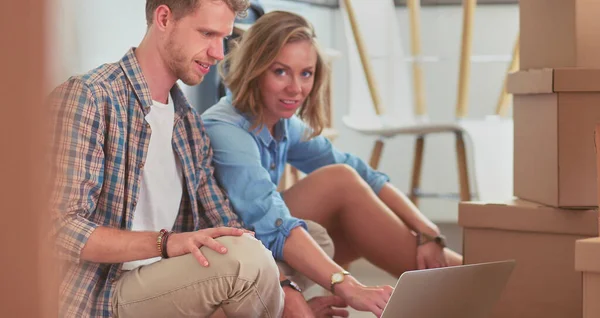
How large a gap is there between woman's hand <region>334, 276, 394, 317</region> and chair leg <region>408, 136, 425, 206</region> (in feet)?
5.34

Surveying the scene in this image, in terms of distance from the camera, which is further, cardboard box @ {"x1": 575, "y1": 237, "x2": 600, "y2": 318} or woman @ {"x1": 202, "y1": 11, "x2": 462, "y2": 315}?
woman @ {"x1": 202, "y1": 11, "x2": 462, "y2": 315}

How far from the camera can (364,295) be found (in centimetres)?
135

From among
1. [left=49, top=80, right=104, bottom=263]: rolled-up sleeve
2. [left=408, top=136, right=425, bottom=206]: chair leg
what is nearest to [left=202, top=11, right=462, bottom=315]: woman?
[left=49, top=80, right=104, bottom=263]: rolled-up sleeve

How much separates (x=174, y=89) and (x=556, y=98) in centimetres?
66

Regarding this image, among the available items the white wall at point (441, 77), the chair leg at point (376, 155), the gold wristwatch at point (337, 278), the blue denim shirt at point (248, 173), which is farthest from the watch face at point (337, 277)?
the white wall at point (441, 77)

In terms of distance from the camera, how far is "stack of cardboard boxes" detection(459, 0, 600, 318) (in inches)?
56.9

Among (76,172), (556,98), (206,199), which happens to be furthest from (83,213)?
(556,98)

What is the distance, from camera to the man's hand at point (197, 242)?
3.65 feet

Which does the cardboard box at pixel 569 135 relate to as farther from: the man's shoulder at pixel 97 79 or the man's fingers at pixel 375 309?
the man's shoulder at pixel 97 79

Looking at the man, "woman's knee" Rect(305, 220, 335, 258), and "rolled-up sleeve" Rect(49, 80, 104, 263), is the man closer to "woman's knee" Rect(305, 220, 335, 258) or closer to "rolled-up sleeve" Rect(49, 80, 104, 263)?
"rolled-up sleeve" Rect(49, 80, 104, 263)

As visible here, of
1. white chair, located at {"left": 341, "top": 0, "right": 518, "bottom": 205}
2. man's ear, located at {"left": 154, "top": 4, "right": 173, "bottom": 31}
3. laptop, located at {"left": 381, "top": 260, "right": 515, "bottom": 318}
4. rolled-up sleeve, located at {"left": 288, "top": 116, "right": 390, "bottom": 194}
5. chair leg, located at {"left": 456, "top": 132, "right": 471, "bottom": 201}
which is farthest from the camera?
white chair, located at {"left": 341, "top": 0, "right": 518, "bottom": 205}

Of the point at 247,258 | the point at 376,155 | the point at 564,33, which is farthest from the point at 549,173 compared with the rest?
the point at 376,155

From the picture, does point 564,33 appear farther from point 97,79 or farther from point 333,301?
point 97,79

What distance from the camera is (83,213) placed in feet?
3.64
